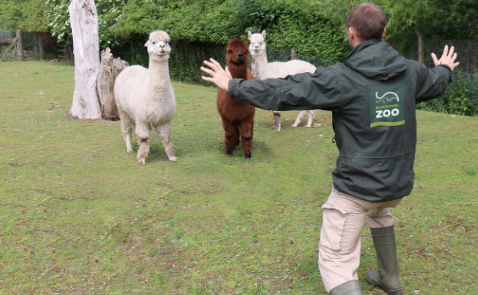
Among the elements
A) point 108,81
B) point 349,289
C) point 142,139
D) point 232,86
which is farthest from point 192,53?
point 349,289

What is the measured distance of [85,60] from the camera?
30.5 feet

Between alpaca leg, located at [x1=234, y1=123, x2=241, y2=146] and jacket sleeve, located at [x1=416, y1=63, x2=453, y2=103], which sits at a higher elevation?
jacket sleeve, located at [x1=416, y1=63, x2=453, y2=103]

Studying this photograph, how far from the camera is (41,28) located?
981 inches

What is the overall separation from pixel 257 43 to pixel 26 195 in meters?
4.58

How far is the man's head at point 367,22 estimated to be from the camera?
107 inches

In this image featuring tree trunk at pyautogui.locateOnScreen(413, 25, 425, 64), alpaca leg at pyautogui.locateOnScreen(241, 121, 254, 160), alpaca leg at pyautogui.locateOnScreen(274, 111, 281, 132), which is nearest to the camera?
alpaca leg at pyautogui.locateOnScreen(241, 121, 254, 160)

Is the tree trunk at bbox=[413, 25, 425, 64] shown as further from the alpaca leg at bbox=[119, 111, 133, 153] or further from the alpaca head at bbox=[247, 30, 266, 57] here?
the alpaca leg at bbox=[119, 111, 133, 153]

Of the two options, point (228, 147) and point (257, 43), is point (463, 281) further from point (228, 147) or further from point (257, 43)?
point (257, 43)

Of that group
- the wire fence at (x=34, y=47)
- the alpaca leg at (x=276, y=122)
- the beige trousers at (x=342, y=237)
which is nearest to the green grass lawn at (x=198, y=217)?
the alpaca leg at (x=276, y=122)

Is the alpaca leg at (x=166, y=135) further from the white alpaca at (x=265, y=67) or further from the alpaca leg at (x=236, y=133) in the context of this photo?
the white alpaca at (x=265, y=67)

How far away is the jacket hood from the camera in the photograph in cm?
266

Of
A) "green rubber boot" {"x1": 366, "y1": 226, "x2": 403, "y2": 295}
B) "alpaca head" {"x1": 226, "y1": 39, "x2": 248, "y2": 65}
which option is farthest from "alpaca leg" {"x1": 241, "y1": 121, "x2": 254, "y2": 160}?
"green rubber boot" {"x1": 366, "y1": 226, "x2": 403, "y2": 295}

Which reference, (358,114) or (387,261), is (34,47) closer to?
(387,261)

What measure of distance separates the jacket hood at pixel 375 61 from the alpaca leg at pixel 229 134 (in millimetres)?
3888
